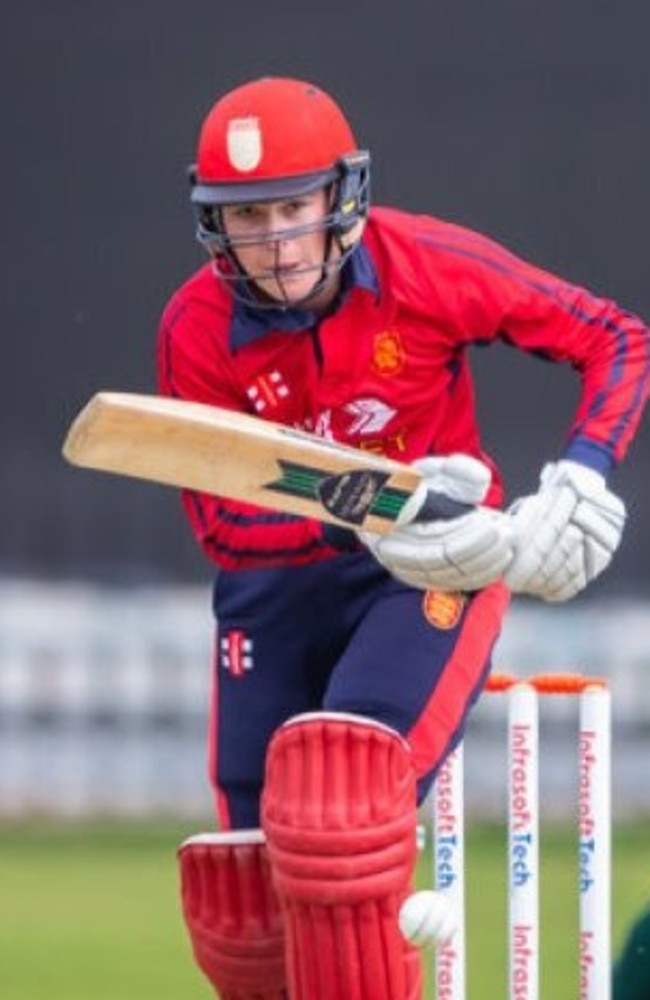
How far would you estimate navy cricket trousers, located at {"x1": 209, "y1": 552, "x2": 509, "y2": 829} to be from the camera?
430 centimetres

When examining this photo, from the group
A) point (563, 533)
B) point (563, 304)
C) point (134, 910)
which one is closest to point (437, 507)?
point (563, 533)

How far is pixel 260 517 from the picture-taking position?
448 centimetres

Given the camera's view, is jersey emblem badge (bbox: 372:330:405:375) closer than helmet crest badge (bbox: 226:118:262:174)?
No

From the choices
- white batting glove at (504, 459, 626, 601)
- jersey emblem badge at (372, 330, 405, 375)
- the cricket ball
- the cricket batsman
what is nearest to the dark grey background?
the cricket batsman

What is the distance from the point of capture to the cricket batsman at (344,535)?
416 cm

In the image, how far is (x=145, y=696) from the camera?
6391mm

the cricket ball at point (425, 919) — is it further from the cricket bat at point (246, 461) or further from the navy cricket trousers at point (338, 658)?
the cricket bat at point (246, 461)

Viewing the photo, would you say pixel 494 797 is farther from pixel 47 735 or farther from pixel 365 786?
pixel 365 786

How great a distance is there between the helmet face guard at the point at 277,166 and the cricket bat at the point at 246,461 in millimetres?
257

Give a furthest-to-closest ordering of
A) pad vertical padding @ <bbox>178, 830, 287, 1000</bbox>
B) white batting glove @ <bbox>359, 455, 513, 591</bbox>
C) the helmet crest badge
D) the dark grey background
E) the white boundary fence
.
Answer: the white boundary fence < the dark grey background < pad vertical padding @ <bbox>178, 830, 287, 1000</bbox> < the helmet crest badge < white batting glove @ <bbox>359, 455, 513, 591</bbox>

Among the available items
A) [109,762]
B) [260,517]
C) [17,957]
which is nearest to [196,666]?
[109,762]

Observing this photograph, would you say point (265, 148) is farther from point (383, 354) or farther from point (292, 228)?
point (383, 354)

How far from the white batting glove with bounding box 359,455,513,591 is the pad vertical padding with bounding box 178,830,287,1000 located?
20.6 inches

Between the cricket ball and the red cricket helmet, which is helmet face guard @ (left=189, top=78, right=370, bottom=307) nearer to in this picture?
the red cricket helmet
